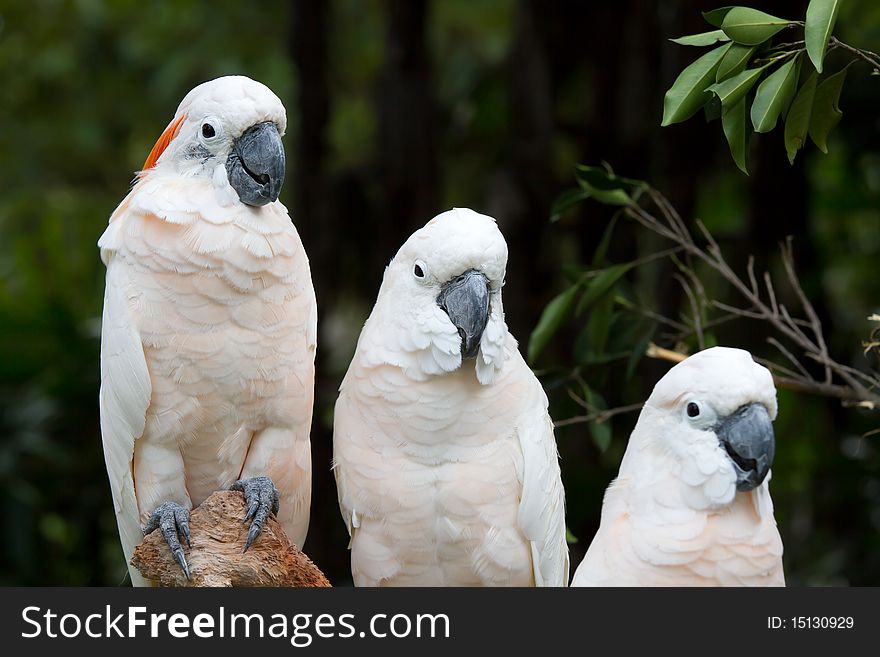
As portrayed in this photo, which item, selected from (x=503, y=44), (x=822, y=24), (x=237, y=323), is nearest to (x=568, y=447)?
(x=503, y=44)

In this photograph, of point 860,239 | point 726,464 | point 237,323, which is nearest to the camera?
point 726,464

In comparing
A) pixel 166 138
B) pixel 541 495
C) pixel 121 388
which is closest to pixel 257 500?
pixel 121 388

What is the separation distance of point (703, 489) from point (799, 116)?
2.73ft

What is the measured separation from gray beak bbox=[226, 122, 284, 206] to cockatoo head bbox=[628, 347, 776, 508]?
38.6 inches

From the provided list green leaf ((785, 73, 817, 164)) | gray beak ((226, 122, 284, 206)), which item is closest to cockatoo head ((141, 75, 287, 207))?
gray beak ((226, 122, 284, 206))

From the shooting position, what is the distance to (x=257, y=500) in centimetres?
259

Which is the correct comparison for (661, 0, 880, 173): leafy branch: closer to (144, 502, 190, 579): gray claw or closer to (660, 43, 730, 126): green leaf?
(660, 43, 730, 126): green leaf

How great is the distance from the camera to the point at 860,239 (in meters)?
6.27

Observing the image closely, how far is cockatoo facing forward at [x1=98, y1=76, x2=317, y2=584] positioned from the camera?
2.50m

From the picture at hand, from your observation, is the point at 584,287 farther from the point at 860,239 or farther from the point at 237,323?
the point at 860,239

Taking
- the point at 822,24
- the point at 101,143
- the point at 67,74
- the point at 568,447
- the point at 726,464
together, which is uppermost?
the point at 67,74

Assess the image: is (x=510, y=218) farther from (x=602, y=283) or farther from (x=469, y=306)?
(x=469, y=306)

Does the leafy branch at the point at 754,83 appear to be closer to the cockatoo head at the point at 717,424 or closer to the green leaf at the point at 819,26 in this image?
the green leaf at the point at 819,26
